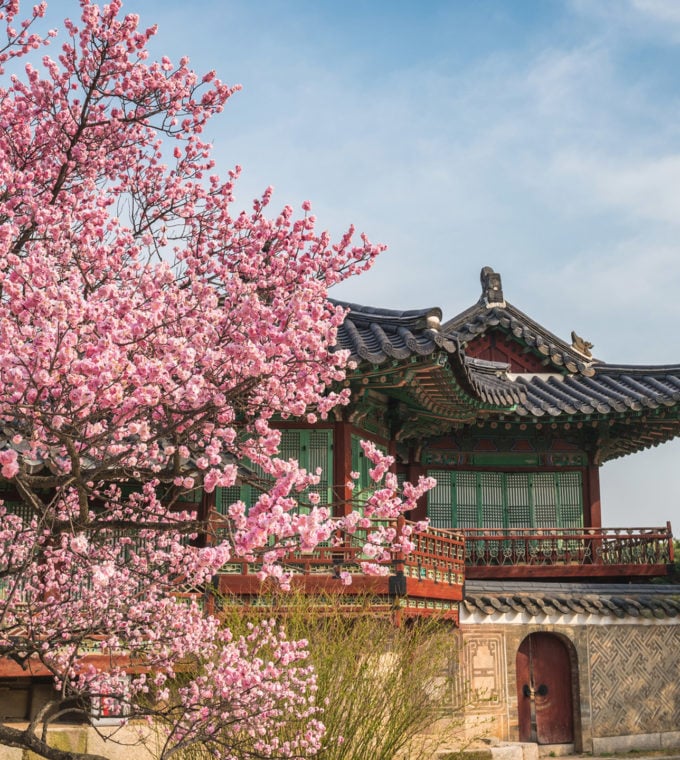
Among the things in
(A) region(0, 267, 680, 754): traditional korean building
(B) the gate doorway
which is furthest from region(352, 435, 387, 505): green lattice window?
(B) the gate doorway

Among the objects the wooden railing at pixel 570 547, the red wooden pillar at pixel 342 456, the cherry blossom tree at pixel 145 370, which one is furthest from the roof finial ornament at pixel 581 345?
the cherry blossom tree at pixel 145 370

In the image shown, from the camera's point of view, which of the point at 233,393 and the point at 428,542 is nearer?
the point at 233,393

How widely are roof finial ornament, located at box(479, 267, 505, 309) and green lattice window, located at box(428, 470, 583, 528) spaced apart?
461cm

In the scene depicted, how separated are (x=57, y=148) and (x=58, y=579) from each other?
14.4 feet

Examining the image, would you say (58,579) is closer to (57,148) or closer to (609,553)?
(57,148)

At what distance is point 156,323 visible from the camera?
20.5ft

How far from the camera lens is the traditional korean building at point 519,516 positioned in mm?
14438

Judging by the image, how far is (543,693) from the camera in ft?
51.9

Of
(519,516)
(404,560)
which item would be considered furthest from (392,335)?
(519,516)

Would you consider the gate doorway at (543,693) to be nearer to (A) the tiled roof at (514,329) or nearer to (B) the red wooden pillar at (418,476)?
(B) the red wooden pillar at (418,476)

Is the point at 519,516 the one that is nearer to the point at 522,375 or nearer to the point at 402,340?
the point at 522,375

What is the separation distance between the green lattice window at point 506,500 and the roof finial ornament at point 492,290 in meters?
4.61

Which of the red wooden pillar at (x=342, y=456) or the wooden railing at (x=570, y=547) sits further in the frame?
the wooden railing at (x=570, y=547)

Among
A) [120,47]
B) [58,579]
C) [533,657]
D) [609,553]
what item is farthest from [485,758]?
[120,47]
